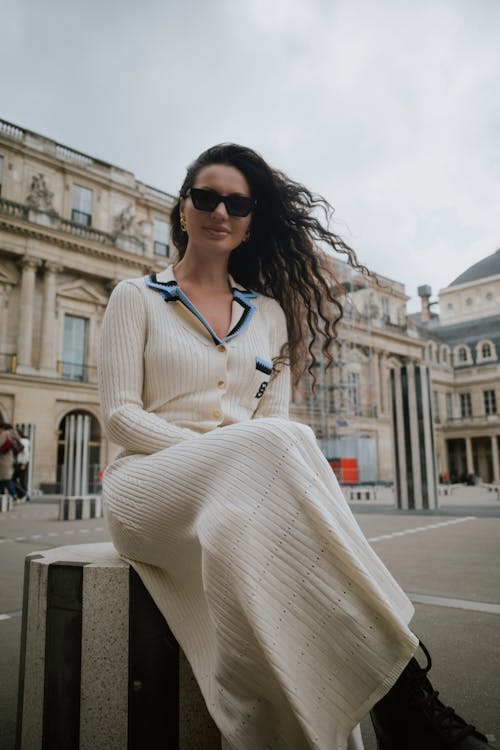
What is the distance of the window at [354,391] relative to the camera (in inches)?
1444

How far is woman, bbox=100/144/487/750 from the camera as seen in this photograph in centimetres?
95

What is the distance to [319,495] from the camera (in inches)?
41.3

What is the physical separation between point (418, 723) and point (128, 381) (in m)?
1.13

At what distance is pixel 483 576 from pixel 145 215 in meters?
26.7

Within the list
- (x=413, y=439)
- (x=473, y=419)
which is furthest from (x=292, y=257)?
(x=473, y=419)

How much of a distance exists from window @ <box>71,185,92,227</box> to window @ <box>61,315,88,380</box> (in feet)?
15.4

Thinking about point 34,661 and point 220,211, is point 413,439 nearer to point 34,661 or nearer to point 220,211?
point 220,211

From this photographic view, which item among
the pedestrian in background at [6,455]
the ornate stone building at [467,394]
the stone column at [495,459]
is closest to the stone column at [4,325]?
the pedestrian in background at [6,455]

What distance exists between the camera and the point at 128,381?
63.5 inches

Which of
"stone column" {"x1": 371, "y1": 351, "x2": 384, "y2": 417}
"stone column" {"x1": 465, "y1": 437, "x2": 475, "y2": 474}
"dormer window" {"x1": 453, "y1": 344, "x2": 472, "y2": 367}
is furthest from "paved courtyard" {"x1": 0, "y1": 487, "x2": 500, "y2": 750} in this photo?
"dormer window" {"x1": 453, "y1": 344, "x2": 472, "y2": 367}

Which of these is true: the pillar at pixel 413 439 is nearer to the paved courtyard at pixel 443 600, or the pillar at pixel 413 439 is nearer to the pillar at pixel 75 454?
the paved courtyard at pixel 443 600

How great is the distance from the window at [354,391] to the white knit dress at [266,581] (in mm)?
35811

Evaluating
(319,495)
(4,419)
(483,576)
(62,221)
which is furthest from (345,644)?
(62,221)

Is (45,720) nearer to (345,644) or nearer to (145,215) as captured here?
(345,644)
